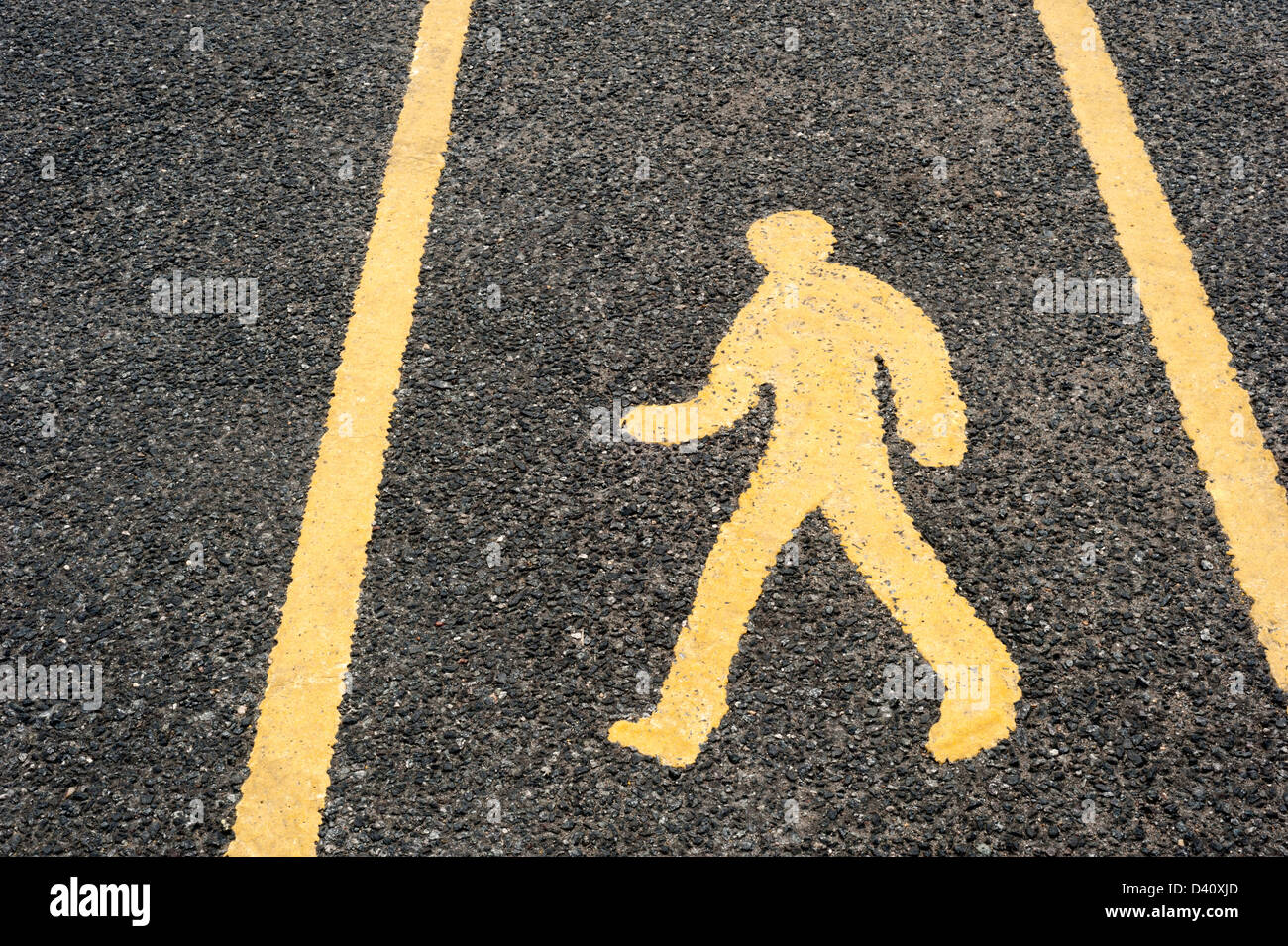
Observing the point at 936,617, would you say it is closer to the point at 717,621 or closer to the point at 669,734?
the point at 717,621

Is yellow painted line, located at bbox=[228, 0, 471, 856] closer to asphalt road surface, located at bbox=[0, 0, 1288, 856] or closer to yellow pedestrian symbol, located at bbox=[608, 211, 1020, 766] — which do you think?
asphalt road surface, located at bbox=[0, 0, 1288, 856]

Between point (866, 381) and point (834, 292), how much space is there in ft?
1.48

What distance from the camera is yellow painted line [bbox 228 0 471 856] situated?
2.79 metres

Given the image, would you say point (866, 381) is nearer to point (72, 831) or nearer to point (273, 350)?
point (273, 350)

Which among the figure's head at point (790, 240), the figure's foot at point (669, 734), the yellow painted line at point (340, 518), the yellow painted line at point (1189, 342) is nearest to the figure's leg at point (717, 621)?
the figure's foot at point (669, 734)

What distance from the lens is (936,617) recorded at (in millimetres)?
3100

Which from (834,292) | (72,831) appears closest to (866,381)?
(834,292)

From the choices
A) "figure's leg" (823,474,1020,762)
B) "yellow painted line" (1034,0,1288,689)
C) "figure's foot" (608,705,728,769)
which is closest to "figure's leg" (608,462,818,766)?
"figure's foot" (608,705,728,769)

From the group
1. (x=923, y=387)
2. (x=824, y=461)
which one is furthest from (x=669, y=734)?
(x=923, y=387)

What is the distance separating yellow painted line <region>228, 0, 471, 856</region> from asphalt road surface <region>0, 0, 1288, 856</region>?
0.19 ft
